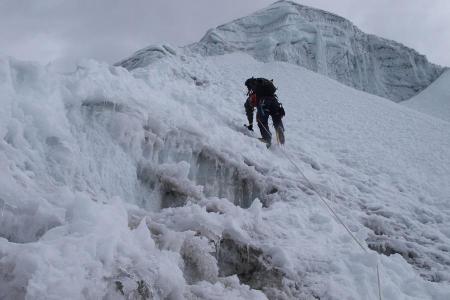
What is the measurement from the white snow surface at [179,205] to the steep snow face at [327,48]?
828 inches

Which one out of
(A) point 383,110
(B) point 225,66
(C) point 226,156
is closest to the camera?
(C) point 226,156

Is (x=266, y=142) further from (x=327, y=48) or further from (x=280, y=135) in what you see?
(x=327, y=48)

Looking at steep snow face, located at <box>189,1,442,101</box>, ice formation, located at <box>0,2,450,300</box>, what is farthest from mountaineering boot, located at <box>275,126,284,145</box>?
steep snow face, located at <box>189,1,442,101</box>

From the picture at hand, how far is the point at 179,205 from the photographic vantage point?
6395mm

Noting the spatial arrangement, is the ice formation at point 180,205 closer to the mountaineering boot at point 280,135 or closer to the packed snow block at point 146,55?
the mountaineering boot at point 280,135

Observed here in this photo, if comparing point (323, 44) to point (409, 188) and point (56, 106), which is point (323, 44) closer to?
point (409, 188)

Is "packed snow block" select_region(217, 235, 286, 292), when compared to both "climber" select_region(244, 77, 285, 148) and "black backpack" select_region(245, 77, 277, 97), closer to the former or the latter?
"climber" select_region(244, 77, 285, 148)

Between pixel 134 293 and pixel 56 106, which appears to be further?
pixel 56 106

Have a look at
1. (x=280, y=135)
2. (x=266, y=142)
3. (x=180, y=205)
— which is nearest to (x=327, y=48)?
(x=280, y=135)

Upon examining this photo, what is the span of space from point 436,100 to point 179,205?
3043cm

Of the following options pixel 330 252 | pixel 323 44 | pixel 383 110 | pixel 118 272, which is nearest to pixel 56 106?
pixel 118 272

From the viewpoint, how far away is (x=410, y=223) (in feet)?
26.8

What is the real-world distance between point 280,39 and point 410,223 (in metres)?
27.2

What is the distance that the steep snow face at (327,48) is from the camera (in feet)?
106
